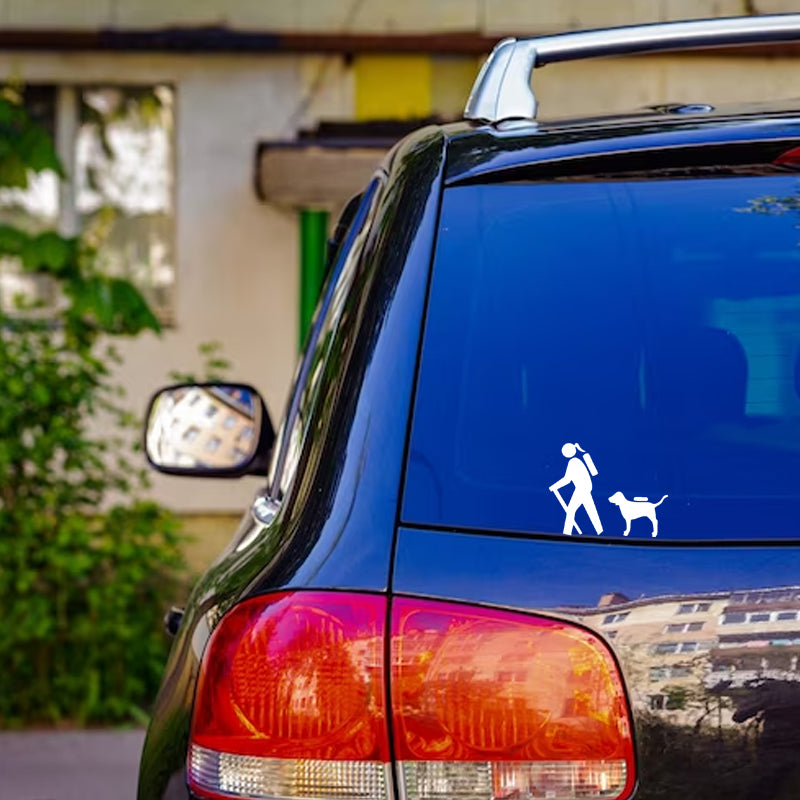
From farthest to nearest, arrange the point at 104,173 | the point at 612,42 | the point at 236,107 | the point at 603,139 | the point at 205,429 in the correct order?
the point at 104,173, the point at 236,107, the point at 205,429, the point at 612,42, the point at 603,139

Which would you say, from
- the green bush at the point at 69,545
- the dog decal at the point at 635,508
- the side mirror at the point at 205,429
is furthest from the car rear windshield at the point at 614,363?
the green bush at the point at 69,545

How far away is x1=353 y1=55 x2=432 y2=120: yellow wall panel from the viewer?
982 centimetres

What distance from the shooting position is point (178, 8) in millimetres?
9664

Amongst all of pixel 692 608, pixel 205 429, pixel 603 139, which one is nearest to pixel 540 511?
pixel 692 608

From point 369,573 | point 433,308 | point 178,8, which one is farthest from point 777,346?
point 178,8

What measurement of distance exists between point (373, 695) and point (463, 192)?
70 cm

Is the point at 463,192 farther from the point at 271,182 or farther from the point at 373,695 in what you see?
the point at 271,182

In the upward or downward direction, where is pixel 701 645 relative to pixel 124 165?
downward

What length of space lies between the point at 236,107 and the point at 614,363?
308 inches

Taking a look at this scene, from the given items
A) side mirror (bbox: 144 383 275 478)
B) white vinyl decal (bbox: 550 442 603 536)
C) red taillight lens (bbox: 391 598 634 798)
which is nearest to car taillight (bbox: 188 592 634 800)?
red taillight lens (bbox: 391 598 634 798)

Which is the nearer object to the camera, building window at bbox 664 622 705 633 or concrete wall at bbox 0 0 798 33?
building window at bbox 664 622 705 633

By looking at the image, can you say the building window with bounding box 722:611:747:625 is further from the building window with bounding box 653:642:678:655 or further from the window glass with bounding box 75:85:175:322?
the window glass with bounding box 75:85:175:322

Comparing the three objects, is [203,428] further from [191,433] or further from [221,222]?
[221,222]

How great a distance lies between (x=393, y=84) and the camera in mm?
9836
